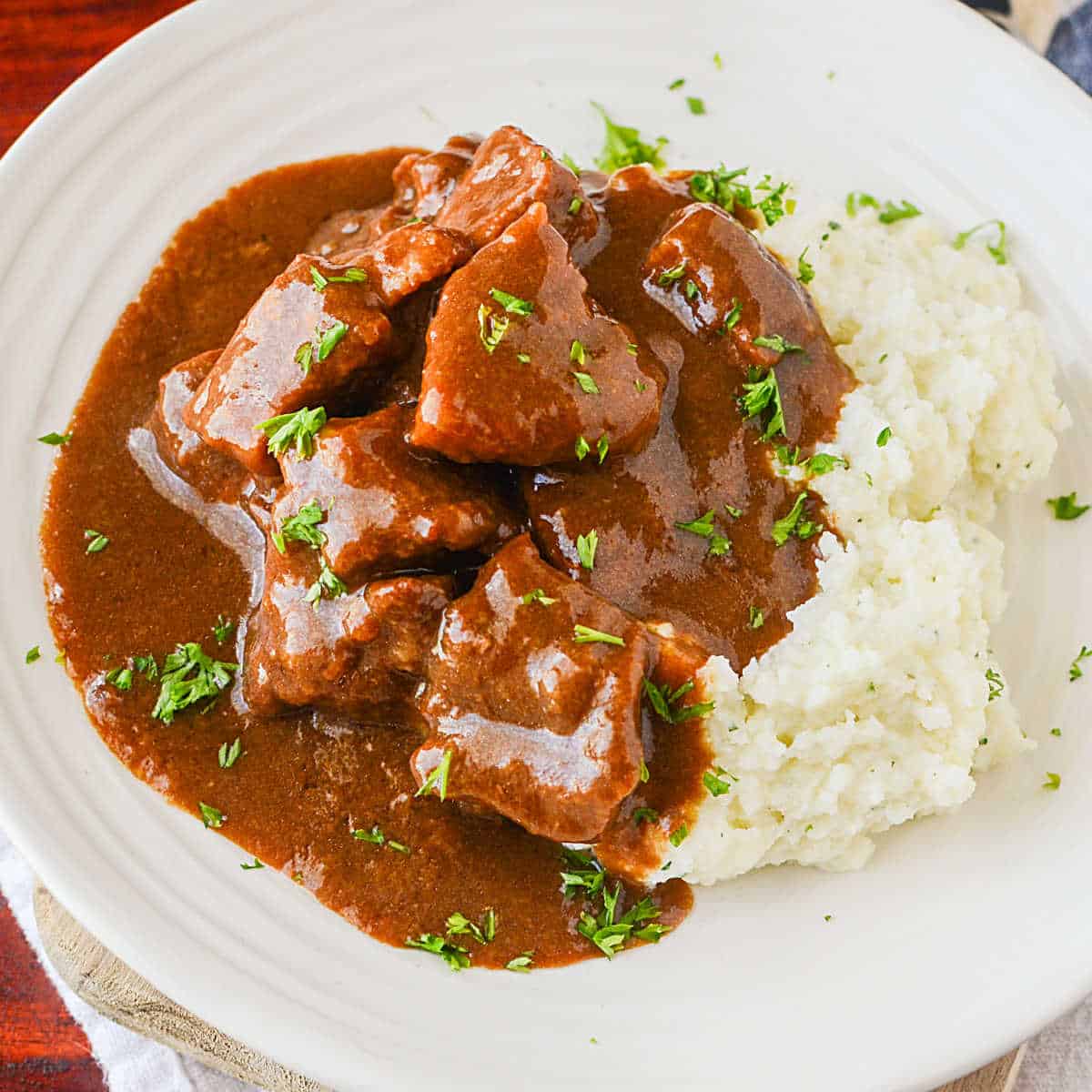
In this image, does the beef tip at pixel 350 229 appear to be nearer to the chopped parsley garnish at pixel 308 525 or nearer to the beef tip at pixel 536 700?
the chopped parsley garnish at pixel 308 525

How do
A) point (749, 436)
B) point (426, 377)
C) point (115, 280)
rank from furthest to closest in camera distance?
point (115, 280), point (749, 436), point (426, 377)

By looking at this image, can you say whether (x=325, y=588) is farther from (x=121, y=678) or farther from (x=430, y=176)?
(x=430, y=176)

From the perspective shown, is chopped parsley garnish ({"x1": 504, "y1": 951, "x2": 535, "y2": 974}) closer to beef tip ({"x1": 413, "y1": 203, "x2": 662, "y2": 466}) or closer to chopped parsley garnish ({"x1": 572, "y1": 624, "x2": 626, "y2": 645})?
A: chopped parsley garnish ({"x1": 572, "y1": 624, "x2": 626, "y2": 645})

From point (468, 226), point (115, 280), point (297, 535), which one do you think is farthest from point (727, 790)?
point (115, 280)

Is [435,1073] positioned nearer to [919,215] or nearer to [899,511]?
[899,511]

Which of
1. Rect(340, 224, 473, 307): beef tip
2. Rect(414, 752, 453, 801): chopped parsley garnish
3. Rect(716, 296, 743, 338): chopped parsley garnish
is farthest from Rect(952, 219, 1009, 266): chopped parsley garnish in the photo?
Rect(414, 752, 453, 801): chopped parsley garnish
